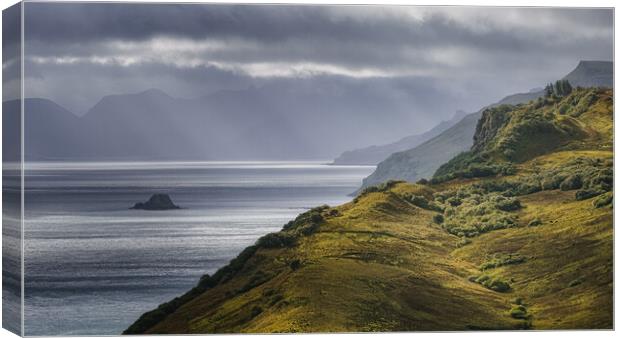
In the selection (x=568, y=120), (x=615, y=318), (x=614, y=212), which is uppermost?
(x=568, y=120)

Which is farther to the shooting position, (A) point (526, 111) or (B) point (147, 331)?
(A) point (526, 111)

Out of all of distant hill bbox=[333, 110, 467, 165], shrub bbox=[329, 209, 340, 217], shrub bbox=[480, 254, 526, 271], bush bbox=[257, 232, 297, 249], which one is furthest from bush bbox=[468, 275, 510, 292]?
bush bbox=[257, 232, 297, 249]

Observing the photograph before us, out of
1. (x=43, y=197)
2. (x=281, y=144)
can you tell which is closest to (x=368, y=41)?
(x=281, y=144)

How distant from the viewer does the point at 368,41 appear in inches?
912

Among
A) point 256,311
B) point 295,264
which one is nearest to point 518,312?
point 295,264

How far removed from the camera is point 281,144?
2384cm

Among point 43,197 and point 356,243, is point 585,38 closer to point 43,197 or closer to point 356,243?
point 356,243

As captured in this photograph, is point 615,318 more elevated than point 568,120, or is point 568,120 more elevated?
point 568,120

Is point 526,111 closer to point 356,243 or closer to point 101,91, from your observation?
point 356,243

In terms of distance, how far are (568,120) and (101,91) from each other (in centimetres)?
774

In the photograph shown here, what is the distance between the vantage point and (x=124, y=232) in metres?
22.4

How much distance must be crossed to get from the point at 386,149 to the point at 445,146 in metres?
0.98

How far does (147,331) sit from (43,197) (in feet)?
8.60

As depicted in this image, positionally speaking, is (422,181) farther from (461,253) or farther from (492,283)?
(492,283)
